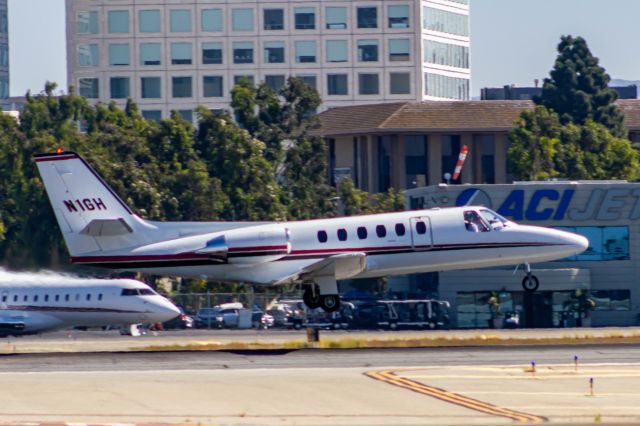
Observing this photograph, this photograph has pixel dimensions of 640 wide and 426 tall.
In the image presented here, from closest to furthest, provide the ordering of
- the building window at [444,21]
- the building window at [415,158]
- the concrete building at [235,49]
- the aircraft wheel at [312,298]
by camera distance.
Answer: the aircraft wheel at [312,298]
the building window at [415,158]
the concrete building at [235,49]
the building window at [444,21]

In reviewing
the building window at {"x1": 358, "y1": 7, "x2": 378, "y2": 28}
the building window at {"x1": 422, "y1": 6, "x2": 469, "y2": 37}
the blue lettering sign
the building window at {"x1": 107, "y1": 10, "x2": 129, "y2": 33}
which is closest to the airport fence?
the blue lettering sign

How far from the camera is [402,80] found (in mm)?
144625

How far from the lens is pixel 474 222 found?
174 ft

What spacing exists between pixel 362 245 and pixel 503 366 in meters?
8.85

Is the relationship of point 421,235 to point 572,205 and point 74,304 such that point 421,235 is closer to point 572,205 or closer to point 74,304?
point 74,304

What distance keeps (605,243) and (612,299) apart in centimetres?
308

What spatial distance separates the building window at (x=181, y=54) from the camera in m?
142

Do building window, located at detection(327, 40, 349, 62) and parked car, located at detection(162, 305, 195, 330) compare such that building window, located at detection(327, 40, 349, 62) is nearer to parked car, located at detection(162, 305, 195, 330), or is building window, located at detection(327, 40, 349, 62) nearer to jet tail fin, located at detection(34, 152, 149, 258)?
parked car, located at detection(162, 305, 195, 330)

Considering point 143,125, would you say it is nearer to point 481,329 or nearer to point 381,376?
point 481,329

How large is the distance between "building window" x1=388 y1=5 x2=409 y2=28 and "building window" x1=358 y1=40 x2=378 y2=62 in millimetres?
2462

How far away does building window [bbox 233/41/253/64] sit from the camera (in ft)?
468

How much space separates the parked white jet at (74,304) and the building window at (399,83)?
77.9 metres

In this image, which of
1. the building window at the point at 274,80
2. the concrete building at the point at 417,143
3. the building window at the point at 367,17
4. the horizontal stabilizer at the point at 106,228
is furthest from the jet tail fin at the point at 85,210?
the building window at the point at 367,17

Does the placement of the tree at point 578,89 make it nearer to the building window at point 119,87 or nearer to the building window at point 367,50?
the building window at point 367,50
